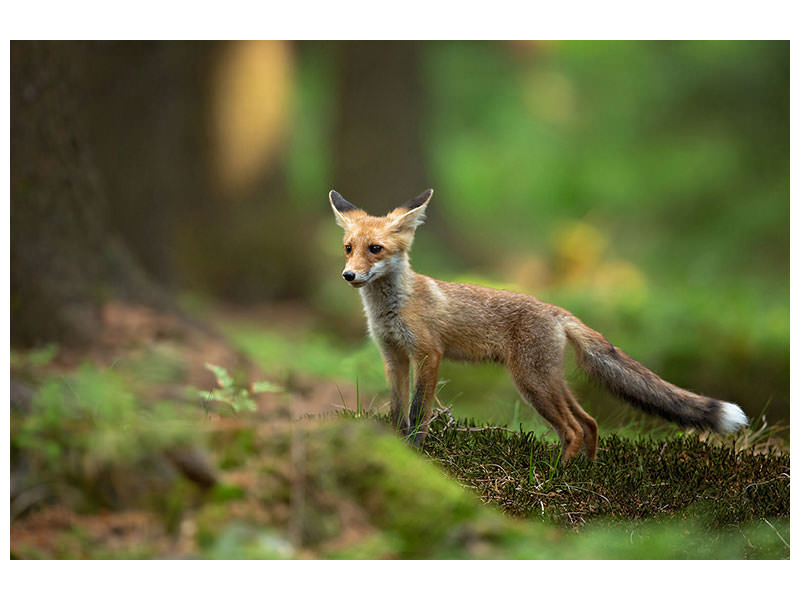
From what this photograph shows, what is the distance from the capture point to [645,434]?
471cm

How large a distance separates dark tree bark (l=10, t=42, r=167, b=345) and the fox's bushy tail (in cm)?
381

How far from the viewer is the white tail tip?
3.88 m

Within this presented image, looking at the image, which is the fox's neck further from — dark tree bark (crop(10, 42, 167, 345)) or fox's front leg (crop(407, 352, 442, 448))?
dark tree bark (crop(10, 42, 167, 345))

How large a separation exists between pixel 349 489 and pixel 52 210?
3817mm

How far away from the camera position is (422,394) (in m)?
4.05

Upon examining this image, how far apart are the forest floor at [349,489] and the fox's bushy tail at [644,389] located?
0.89 ft

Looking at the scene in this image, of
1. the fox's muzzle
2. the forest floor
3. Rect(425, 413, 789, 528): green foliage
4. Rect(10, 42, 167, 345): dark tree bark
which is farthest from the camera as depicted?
Rect(10, 42, 167, 345): dark tree bark

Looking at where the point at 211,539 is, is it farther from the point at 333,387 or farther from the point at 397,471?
the point at 333,387

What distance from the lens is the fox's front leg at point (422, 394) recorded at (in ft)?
12.9

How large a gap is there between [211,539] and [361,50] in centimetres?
980

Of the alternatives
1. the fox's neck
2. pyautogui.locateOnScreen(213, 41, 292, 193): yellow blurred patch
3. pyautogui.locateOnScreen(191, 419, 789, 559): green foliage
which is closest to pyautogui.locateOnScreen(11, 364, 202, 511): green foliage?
pyautogui.locateOnScreen(191, 419, 789, 559): green foliage

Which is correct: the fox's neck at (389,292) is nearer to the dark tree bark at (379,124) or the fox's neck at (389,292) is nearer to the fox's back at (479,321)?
the fox's back at (479,321)
